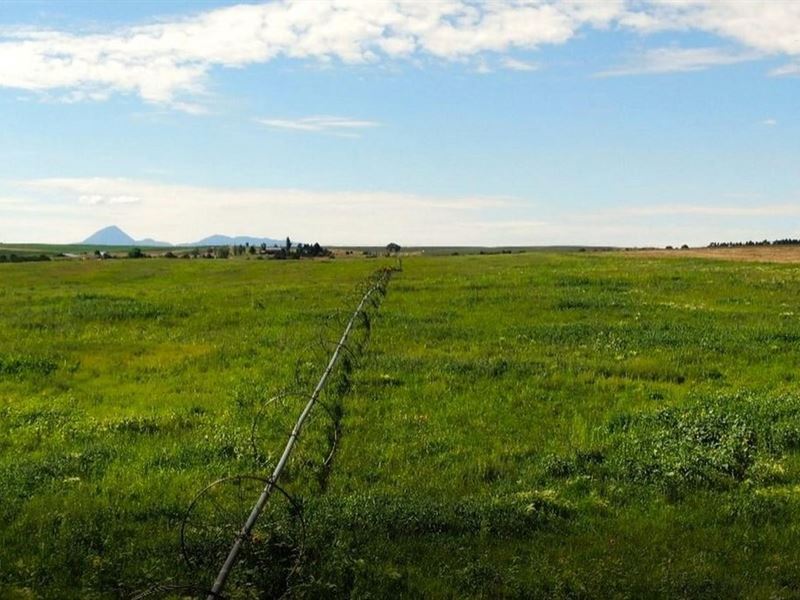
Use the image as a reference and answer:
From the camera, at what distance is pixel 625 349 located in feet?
78.2

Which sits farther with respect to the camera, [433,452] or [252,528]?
[433,452]

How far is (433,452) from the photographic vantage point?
13867 mm

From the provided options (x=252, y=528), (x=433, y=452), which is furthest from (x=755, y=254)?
(x=252, y=528)

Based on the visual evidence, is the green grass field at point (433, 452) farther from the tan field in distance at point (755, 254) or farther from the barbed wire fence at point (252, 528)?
the tan field in distance at point (755, 254)

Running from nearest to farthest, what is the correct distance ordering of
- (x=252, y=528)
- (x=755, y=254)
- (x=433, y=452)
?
1. (x=252, y=528)
2. (x=433, y=452)
3. (x=755, y=254)

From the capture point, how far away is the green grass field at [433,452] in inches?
359

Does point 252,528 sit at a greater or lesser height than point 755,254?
lesser

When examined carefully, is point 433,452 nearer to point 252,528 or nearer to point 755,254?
point 252,528

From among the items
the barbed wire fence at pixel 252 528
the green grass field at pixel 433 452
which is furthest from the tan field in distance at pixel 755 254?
the barbed wire fence at pixel 252 528

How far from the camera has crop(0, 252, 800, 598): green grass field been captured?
9.12 meters

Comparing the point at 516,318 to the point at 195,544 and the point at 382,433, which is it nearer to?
the point at 382,433

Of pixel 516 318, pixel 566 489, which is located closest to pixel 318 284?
pixel 516 318

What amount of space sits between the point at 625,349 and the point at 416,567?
53.3ft

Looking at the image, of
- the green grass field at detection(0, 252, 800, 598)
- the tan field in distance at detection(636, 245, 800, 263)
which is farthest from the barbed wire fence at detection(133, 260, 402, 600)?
the tan field in distance at detection(636, 245, 800, 263)
